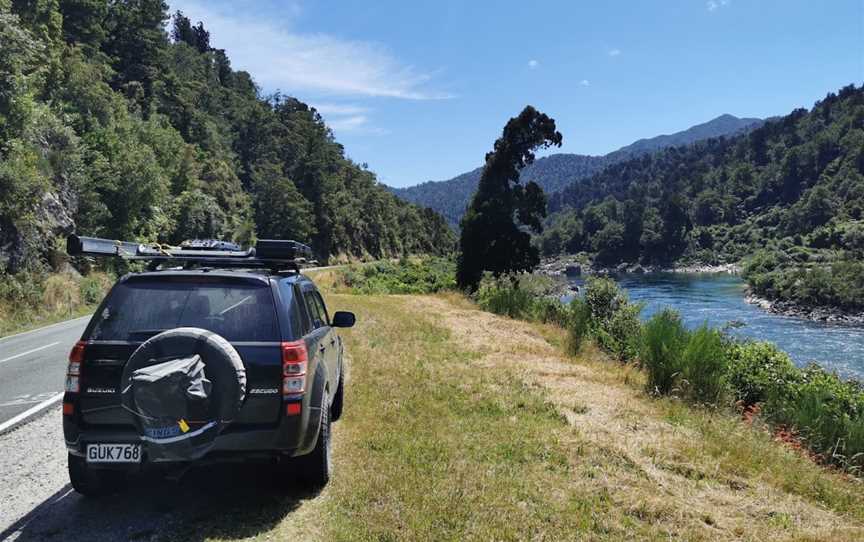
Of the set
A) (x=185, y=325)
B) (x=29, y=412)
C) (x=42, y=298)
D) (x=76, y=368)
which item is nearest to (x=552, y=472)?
(x=185, y=325)

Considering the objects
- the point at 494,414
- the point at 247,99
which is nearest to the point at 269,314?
the point at 494,414

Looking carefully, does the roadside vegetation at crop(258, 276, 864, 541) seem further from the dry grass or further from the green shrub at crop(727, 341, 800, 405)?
the green shrub at crop(727, 341, 800, 405)

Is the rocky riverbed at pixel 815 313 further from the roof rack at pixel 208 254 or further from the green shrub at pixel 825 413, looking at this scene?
the roof rack at pixel 208 254

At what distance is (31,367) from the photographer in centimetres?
1070

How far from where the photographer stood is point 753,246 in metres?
139

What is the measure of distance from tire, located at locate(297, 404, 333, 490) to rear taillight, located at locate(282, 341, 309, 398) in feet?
2.26

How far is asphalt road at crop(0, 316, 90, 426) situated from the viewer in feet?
26.9

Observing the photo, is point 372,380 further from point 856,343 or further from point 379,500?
point 856,343

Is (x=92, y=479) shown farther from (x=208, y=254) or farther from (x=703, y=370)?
(x=703, y=370)

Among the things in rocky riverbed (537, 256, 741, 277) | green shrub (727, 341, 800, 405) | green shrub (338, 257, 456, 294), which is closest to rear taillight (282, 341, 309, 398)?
green shrub (727, 341, 800, 405)

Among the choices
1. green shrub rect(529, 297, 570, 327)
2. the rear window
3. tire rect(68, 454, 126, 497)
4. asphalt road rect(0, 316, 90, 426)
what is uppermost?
the rear window

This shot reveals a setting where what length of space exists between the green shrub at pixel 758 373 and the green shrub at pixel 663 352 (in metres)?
1.57

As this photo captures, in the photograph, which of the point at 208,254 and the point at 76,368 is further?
the point at 208,254

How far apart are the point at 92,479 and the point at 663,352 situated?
9.61 metres
